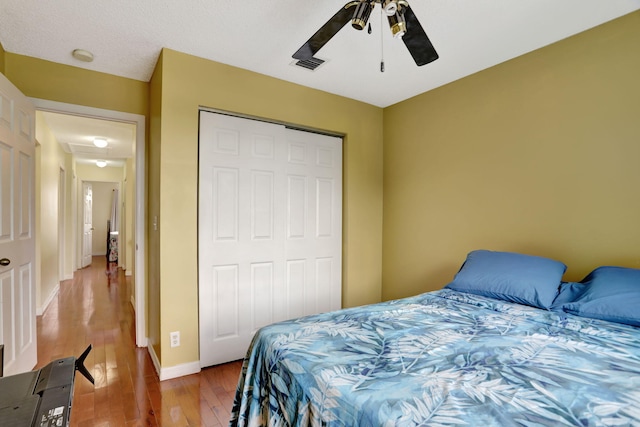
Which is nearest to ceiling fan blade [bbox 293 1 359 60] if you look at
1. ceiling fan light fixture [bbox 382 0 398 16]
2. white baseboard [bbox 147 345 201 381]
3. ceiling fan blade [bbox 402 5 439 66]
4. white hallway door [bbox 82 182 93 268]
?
ceiling fan light fixture [bbox 382 0 398 16]

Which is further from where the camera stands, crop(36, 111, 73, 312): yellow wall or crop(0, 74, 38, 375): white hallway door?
crop(36, 111, 73, 312): yellow wall

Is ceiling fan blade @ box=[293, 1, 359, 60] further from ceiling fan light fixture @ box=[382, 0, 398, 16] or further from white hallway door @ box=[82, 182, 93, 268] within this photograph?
white hallway door @ box=[82, 182, 93, 268]

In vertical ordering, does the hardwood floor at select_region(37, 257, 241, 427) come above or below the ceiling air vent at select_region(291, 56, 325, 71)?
below

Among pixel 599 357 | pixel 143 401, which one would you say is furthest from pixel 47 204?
pixel 599 357

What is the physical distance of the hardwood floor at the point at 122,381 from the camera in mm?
1950

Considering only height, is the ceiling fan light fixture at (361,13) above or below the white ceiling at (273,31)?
below

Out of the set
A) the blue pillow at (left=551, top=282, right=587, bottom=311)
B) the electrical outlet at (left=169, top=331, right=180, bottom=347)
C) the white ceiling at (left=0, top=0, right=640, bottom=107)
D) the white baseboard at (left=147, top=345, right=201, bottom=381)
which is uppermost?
the white ceiling at (left=0, top=0, right=640, bottom=107)

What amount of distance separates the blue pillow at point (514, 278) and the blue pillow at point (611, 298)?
14 centimetres

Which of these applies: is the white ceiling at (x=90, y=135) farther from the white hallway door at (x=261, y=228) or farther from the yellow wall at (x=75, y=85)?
the white hallway door at (x=261, y=228)

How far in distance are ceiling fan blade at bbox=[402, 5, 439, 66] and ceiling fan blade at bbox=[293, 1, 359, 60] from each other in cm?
26

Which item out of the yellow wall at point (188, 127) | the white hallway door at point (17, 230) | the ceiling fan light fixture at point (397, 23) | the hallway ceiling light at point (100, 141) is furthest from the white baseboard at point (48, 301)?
the ceiling fan light fixture at point (397, 23)

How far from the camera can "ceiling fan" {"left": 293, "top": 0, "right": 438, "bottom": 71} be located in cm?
140

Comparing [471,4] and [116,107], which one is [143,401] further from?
[471,4]

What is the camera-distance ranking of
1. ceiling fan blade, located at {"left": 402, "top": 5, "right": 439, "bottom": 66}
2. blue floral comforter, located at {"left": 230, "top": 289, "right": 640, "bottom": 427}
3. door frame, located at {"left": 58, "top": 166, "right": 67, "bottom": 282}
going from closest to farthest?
blue floral comforter, located at {"left": 230, "top": 289, "right": 640, "bottom": 427} → ceiling fan blade, located at {"left": 402, "top": 5, "right": 439, "bottom": 66} → door frame, located at {"left": 58, "top": 166, "right": 67, "bottom": 282}
